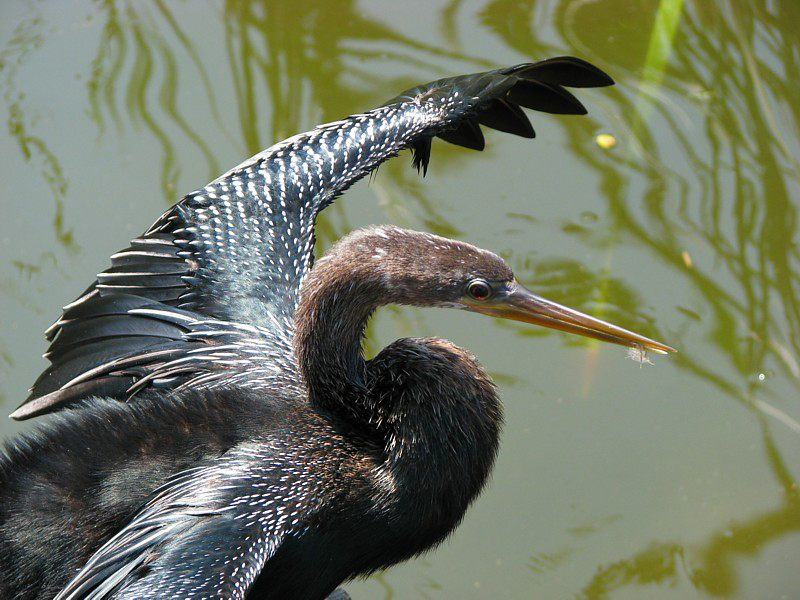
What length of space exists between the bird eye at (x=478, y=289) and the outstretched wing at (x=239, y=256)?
768 mm

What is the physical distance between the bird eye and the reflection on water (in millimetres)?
1385

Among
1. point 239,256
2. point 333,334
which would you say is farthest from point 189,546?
point 239,256

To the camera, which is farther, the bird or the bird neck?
the bird neck

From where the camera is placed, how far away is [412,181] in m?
4.91

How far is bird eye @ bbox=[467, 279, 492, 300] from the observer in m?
2.77

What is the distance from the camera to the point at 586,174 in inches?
195

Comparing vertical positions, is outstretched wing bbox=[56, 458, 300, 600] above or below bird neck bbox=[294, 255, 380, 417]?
below

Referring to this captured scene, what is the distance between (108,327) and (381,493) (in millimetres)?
1276

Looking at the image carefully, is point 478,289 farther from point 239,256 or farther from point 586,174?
point 586,174

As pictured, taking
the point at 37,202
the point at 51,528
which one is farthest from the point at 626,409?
the point at 37,202

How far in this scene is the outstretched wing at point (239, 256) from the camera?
3322 millimetres

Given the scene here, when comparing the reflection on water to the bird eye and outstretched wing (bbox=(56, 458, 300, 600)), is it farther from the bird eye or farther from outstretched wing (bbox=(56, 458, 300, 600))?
the bird eye

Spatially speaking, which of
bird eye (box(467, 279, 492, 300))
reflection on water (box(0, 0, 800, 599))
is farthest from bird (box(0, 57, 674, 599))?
reflection on water (box(0, 0, 800, 599))

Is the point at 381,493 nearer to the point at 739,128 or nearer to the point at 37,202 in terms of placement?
the point at 37,202
